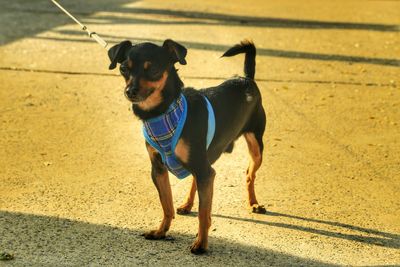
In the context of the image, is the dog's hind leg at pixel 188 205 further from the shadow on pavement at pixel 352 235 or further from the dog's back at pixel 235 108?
the dog's back at pixel 235 108

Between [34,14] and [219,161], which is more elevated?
[34,14]

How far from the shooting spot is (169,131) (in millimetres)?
6168

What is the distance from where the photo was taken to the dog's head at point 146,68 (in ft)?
19.6

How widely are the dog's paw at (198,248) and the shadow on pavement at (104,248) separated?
4 cm

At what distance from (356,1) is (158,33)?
28.8 feet

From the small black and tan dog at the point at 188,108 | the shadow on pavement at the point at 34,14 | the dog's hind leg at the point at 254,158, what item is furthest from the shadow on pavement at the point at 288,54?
the small black and tan dog at the point at 188,108

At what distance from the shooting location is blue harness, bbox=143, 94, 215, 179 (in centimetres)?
617

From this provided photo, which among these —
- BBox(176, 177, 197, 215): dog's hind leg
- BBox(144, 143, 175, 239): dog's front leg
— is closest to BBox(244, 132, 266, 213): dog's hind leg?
BBox(176, 177, 197, 215): dog's hind leg

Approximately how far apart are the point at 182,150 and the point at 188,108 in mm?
311

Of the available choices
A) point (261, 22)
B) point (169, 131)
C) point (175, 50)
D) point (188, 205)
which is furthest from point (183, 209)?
point (261, 22)

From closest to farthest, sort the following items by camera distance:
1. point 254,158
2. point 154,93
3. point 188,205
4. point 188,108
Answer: point 154,93
point 188,108
point 188,205
point 254,158

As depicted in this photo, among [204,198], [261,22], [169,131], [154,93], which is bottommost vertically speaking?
[204,198]

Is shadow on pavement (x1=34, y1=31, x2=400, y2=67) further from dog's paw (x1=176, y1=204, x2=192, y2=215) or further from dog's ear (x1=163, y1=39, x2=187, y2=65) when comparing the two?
dog's ear (x1=163, y1=39, x2=187, y2=65)

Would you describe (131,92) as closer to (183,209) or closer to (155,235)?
(155,235)
